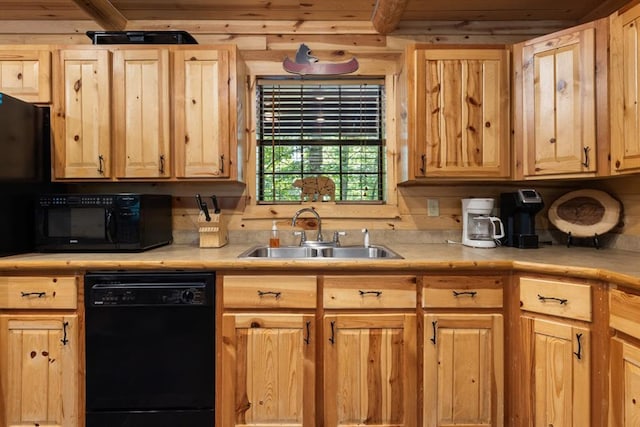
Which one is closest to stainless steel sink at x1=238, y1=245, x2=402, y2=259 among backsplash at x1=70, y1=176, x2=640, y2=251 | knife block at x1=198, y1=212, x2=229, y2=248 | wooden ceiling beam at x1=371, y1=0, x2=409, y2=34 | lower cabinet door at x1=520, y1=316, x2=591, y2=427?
backsplash at x1=70, y1=176, x2=640, y2=251

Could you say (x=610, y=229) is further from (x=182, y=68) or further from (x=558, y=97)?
(x=182, y=68)

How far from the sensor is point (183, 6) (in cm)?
237

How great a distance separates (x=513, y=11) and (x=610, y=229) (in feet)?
4.86

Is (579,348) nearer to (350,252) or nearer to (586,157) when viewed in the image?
(586,157)

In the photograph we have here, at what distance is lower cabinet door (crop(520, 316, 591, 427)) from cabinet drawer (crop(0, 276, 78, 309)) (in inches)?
82.5

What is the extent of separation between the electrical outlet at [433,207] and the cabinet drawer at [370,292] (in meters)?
0.86

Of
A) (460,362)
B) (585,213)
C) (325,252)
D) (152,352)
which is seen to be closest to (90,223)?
(152,352)

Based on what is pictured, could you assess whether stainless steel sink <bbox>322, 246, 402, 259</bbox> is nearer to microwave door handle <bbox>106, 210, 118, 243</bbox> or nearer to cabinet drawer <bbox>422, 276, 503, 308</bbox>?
cabinet drawer <bbox>422, 276, 503, 308</bbox>

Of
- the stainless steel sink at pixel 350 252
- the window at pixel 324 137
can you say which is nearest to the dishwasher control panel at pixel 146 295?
the stainless steel sink at pixel 350 252

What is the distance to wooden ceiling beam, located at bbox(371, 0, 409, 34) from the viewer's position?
2.12m

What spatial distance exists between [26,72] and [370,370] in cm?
246

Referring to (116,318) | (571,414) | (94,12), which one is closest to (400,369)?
(571,414)

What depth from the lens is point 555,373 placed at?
1.61 m

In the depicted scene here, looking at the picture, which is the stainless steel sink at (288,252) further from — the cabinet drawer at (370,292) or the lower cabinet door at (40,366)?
the lower cabinet door at (40,366)
